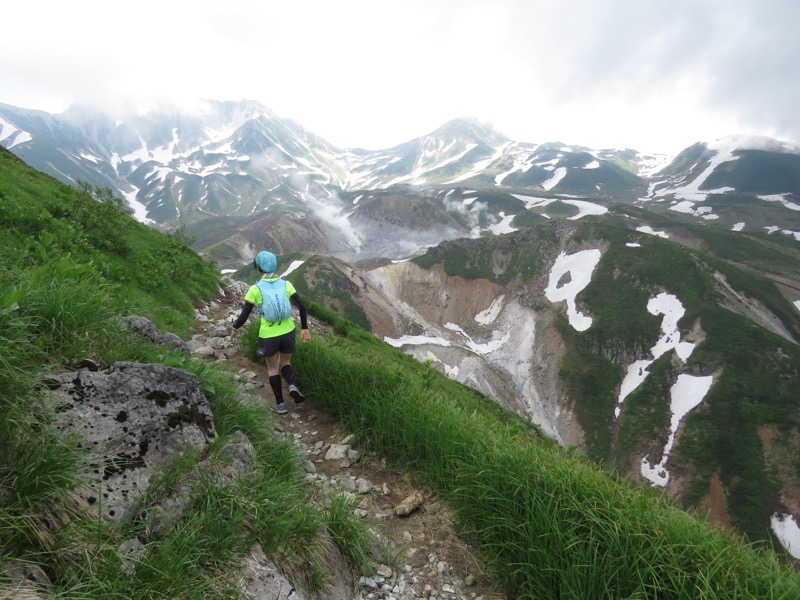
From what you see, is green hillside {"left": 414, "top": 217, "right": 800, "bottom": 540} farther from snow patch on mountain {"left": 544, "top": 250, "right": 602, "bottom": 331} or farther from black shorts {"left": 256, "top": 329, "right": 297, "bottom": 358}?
black shorts {"left": 256, "top": 329, "right": 297, "bottom": 358}

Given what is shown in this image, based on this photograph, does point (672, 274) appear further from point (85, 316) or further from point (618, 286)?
point (85, 316)

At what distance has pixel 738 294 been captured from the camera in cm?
10200

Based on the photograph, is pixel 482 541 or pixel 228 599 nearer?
pixel 228 599

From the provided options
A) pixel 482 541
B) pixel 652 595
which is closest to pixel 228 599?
pixel 482 541

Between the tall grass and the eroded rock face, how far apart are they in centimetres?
304

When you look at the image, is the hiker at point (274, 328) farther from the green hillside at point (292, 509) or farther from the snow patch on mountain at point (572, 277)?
the snow patch on mountain at point (572, 277)

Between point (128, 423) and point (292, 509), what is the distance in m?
1.77

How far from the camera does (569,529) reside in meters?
3.61

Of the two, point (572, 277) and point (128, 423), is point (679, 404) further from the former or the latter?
point (128, 423)

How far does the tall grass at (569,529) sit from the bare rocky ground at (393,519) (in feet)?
0.73

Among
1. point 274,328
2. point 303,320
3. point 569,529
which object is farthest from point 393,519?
point 303,320

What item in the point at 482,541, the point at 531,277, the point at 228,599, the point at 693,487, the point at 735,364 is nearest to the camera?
the point at 228,599

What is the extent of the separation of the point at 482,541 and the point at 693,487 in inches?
3208

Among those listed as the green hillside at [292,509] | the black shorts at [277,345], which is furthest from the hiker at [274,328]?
the green hillside at [292,509]
